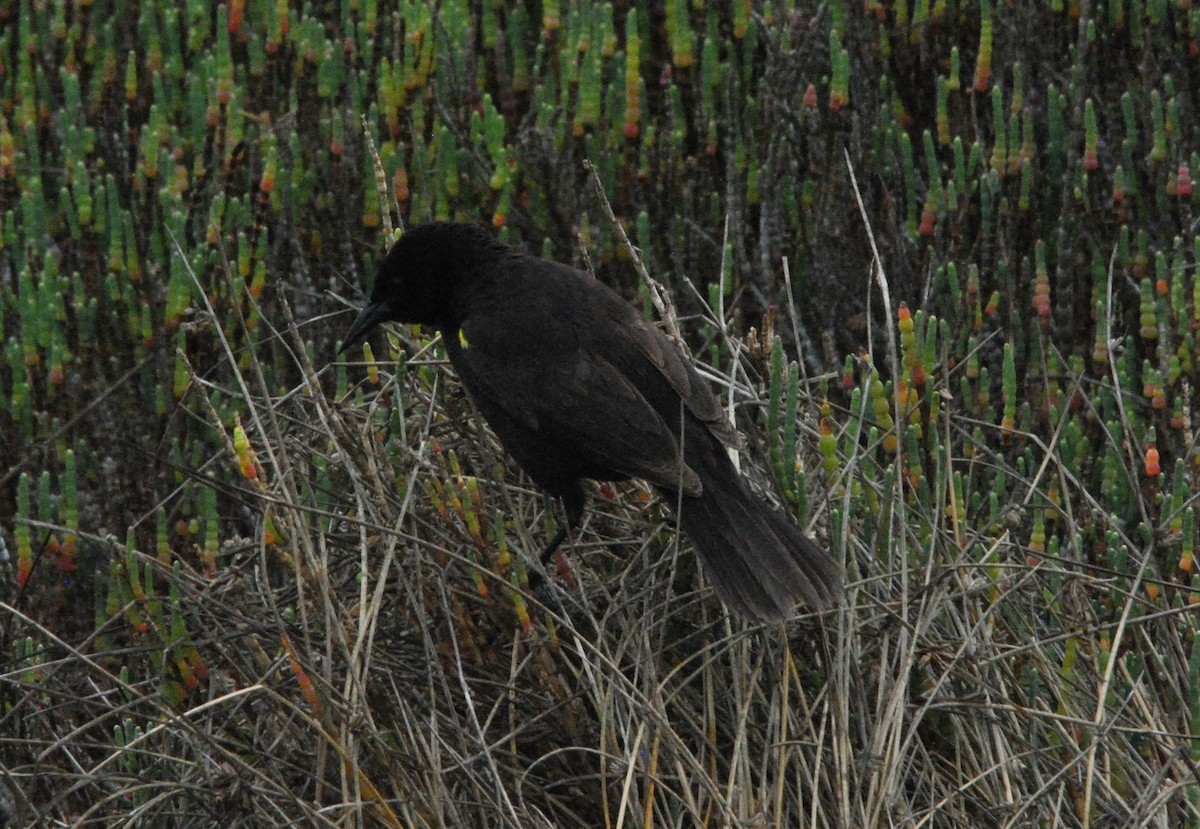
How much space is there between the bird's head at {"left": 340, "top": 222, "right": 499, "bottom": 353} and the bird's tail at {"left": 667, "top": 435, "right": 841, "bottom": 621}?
32.4 inches

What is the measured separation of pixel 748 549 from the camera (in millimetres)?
3035

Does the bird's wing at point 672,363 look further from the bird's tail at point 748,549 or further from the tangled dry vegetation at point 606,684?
the tangled dry vegetation at point 606,684

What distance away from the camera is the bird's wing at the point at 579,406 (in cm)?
338

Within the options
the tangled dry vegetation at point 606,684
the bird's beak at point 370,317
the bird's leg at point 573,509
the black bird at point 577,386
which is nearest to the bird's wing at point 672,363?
the black bird at point 577,386

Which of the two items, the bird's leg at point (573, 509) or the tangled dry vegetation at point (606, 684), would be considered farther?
the bird's leg at point (573, 509)

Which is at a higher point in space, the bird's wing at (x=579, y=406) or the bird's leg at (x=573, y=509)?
the bird's wing at (x=579, y=406)

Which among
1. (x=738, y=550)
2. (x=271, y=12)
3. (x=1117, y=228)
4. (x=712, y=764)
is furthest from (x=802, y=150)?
(x=712, y=764)

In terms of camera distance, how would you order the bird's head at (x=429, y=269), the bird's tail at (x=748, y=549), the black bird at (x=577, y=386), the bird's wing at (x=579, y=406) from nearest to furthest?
the bird's tail at (x=748, y=549), the black bird at (x=577, y=386), the bird's wing at (x=579, y=406), the bird's head at (x=429, y=269)

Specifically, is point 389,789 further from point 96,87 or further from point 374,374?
point 96,87

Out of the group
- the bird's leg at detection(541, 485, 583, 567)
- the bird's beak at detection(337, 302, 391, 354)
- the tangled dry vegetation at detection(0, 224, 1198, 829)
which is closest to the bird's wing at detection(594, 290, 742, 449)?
the tangled dry vegetation at detection(0, 224, 1198, 829)

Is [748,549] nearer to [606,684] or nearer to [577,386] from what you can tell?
[606,684]

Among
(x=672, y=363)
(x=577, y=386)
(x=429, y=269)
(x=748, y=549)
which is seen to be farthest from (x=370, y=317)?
(x=748, y=549)

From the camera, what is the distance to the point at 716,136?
18.4 feet

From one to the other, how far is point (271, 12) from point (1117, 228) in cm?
286
